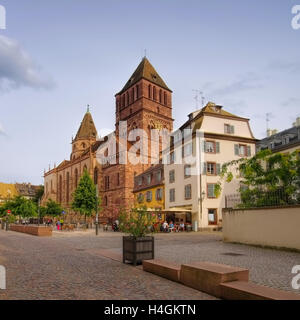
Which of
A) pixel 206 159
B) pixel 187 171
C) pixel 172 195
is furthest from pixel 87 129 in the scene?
pixel 206 159

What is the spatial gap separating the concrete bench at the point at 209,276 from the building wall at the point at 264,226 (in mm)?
8037

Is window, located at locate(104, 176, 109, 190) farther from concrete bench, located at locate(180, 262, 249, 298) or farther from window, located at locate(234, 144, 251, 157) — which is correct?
concrete bench, located at locate(180, 262, 249, 298)

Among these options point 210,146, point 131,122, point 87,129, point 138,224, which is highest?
point 87,129

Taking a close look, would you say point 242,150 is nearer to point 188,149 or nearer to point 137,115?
point 188,149

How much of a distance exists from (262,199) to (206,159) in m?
16.8

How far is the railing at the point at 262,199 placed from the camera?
1471 cm

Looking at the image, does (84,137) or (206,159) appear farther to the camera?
(84,137)

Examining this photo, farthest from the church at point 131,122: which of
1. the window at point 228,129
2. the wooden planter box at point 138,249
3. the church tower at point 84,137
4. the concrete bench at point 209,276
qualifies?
the concrete bench at point 209,276

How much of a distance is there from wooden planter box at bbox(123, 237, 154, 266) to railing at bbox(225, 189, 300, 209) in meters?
7.21

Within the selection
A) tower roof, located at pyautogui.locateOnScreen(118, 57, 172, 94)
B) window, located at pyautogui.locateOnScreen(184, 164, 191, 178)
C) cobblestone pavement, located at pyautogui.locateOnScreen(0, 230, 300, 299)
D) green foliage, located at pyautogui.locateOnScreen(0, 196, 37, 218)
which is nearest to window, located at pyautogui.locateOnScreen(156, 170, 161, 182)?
window, located at pyautogui.locateOnScreen(184, 164, 191, 178)

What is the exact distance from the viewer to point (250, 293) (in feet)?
17.1

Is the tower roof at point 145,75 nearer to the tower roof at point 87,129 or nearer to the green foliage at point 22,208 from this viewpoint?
the tower roof at point 87,129

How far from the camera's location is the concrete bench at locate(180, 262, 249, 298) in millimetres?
6094
